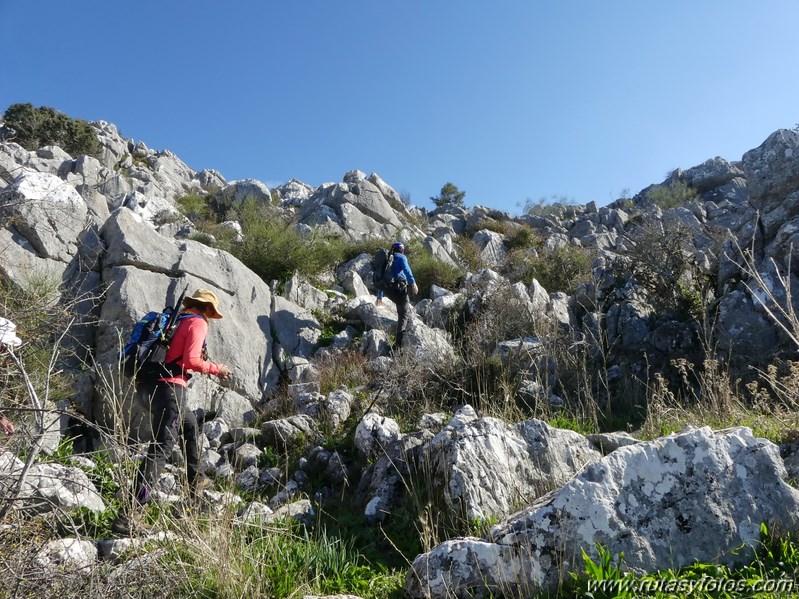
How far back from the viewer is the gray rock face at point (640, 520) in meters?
2.86

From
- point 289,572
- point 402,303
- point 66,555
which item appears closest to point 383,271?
point 402,303

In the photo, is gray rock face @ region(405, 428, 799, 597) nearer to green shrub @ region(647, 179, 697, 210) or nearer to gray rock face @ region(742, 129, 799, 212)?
gray rock face @ region(742, 129, 799, 212)

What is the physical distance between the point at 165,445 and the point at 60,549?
156 centimetres

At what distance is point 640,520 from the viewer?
9.72ft

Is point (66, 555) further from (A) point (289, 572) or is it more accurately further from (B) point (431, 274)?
(B) point (431, 274)

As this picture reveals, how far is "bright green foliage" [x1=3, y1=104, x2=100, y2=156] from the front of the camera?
2588 centimetres

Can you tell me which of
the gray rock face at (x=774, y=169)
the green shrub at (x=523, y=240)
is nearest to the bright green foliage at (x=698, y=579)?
the gray rock face at (x=774, y=169)

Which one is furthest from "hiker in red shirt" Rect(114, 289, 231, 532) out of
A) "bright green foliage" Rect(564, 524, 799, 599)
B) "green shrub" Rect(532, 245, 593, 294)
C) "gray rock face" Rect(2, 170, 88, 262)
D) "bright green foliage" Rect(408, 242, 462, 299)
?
"green shrub" Rect(532, 245, 593, 294)

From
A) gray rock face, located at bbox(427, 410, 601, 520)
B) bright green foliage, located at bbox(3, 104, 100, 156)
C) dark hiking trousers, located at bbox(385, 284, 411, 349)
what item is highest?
bright green foliage, located at bbox(3, 104, 100, 156)

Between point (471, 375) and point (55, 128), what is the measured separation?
27.6 m

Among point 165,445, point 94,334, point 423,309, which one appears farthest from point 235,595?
point 423,309

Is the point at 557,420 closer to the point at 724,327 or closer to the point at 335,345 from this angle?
the point at 724,327

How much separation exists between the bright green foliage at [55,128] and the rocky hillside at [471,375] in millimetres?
11895

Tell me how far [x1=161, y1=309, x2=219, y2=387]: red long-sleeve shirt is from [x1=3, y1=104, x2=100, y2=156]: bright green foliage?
2610 cm
